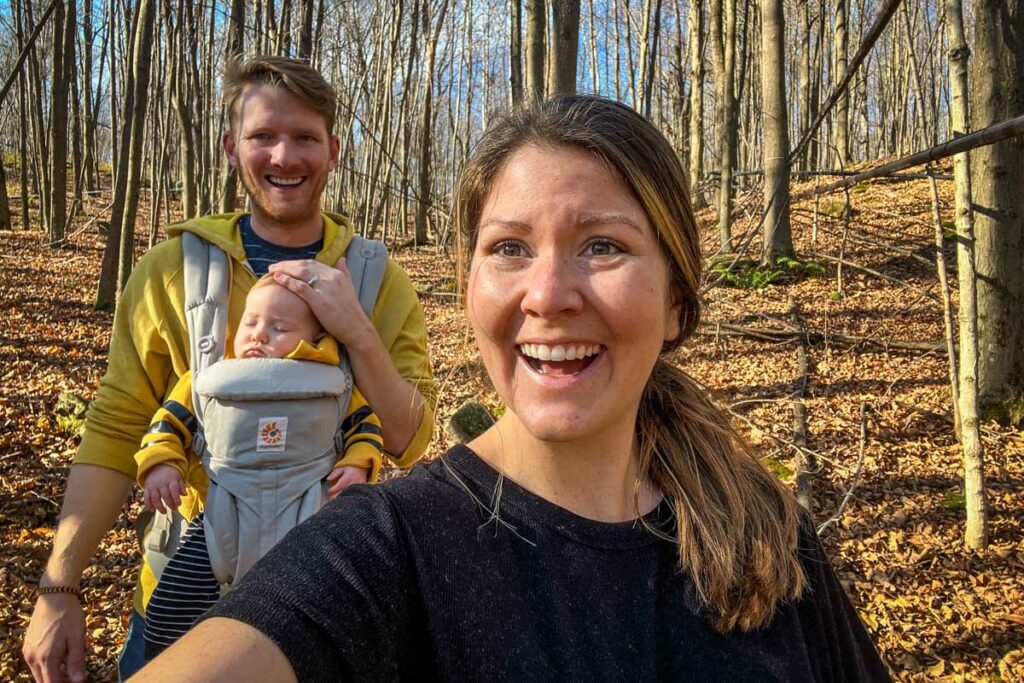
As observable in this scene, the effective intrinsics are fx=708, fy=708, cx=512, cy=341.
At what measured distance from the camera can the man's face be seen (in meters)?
1.87

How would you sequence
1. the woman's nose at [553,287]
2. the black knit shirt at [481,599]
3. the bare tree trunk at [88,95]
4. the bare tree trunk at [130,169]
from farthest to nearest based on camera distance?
the bare tree trunk at [88,95]
the bare tree trunk at [130,169]
the woman's nose at [553,287]
the black knit shirt at [481,599]

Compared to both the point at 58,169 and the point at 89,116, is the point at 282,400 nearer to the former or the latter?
the point at 58,169

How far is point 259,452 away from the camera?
1.66 m

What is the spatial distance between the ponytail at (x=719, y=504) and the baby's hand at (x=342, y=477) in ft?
2.23

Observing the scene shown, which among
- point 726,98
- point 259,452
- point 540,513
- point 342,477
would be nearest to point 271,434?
point 259,452

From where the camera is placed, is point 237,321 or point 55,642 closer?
point 55,642

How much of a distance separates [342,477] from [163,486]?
1.34 ft

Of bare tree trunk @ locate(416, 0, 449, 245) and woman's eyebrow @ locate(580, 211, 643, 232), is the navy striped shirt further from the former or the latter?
bare tree trunk @ locate(416, 0, 449, 245)

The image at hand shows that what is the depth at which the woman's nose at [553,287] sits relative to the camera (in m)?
1.14

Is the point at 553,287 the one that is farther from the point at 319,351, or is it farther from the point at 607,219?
the point at 319,351

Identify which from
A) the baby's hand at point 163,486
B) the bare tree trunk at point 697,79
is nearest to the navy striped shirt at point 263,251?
the baby's hand at point 163,486

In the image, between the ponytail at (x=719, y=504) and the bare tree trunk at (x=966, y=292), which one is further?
the bare tree trunk at (x=966, y=292)

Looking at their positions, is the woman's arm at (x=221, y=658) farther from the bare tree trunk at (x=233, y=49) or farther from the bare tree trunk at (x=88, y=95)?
the bare tree trunk at (x=88, y=95)

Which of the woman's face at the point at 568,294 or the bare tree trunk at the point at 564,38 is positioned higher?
the bare tree trunk at the point at 564,38
